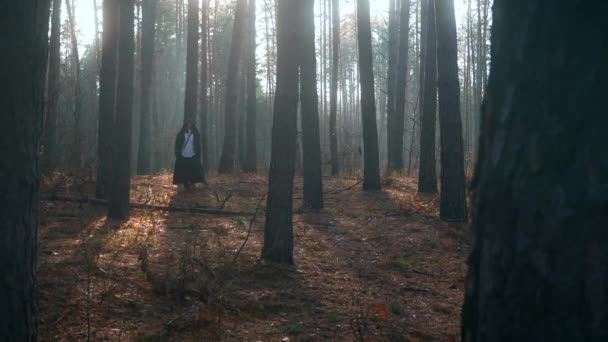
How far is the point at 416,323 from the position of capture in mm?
6090

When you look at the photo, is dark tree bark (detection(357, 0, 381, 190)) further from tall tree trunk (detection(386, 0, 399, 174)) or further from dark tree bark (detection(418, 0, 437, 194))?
tall tree trunk (detection(386, 0, 399, 174))

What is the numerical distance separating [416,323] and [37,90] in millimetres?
4303

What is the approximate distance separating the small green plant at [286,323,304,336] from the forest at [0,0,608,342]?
0.02m

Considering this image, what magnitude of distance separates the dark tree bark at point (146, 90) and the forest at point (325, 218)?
15.4 feet

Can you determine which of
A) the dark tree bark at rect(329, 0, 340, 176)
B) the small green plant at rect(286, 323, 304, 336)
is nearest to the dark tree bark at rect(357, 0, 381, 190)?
the dark tree bark at rect(329, 0, 340, 176)

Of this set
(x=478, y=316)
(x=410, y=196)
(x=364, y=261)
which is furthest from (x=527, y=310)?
(x=410, y=196)

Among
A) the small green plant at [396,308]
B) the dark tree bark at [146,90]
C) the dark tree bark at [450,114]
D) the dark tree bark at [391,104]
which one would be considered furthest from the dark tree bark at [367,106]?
the dark tree bark at [146,90]

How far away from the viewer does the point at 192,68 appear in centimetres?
1872

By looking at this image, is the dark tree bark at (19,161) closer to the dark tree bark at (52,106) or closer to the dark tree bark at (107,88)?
the dark tree bark at (52,106)

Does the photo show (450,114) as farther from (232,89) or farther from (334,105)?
(232,89)

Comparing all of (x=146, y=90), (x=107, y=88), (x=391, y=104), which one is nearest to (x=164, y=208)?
(x=107, y=88)

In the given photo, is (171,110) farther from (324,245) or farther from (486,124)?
(486,124)

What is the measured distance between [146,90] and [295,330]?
20.7 metres

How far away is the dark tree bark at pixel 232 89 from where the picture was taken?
21422 millimetres
